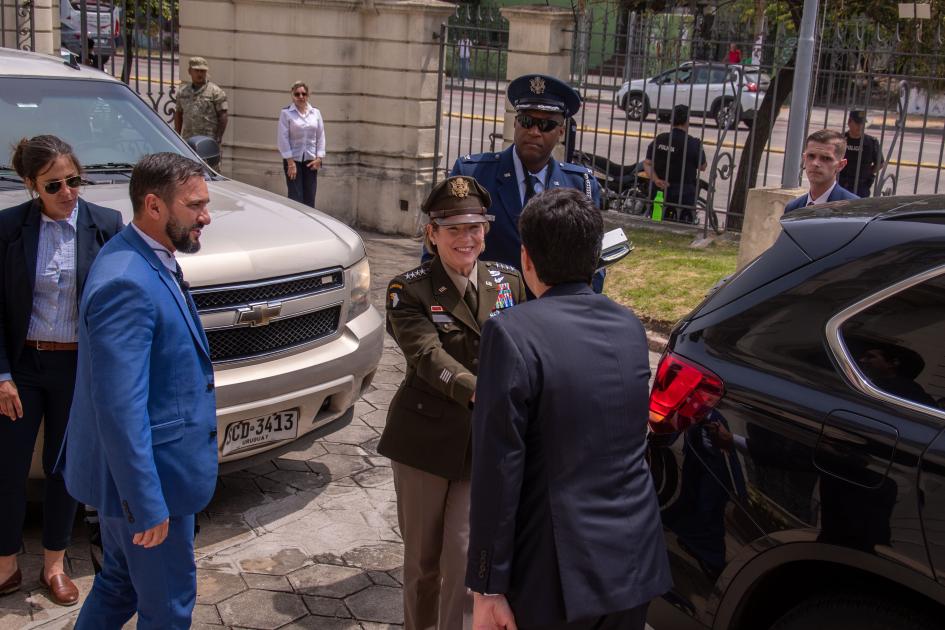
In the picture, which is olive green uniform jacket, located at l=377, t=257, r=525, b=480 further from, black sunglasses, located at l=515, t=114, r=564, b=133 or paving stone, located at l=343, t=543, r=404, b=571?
paving stone, located at l=343, t=543, r=404, b=571

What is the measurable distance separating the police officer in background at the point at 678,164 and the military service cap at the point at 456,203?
843 centimetres

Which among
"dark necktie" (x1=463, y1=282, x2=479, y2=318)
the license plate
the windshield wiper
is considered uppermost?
the windshield wiper

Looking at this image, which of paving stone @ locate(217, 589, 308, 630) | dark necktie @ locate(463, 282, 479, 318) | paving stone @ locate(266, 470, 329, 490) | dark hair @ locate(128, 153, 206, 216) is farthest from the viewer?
paving stone @ locate(266, 470, 329, 490)

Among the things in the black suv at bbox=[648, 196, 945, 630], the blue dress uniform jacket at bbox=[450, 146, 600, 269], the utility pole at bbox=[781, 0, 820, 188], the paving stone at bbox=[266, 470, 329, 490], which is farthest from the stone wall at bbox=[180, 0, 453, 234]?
the black suv at bbox=[648, 196, 945, 630]

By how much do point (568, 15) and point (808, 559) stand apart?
9893 mm

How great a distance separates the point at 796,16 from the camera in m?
12.3

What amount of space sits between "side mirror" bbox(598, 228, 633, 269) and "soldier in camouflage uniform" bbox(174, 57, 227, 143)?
9.10 metres

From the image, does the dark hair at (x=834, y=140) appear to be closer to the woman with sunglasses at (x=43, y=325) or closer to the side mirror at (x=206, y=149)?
the side mirror at (x=206, y=149)

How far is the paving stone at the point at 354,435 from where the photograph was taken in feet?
21.0

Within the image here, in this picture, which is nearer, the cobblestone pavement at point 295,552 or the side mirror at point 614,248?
the side mirror at point 614,248

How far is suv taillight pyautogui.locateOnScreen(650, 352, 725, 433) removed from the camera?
3.35 meters

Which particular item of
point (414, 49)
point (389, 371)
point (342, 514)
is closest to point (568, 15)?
point (414, 49)

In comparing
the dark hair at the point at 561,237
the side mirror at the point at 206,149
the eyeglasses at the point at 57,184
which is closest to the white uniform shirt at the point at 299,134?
the side mirror at the point at 206,149

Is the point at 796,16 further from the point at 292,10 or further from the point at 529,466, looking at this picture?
the point at 529,466
